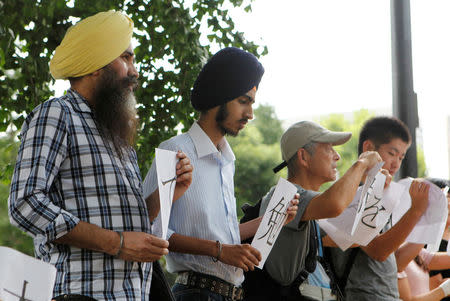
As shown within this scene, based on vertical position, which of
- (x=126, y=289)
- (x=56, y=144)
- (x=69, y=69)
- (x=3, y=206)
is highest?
(x=69, y=69)

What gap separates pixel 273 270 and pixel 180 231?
44cm

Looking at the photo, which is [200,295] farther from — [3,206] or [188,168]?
[3,206]

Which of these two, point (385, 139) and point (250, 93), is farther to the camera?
point (385, 139)

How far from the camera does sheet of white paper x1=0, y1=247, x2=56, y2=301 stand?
4.77 ft

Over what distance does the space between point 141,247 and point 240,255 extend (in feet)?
1.82

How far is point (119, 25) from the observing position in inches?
82.5

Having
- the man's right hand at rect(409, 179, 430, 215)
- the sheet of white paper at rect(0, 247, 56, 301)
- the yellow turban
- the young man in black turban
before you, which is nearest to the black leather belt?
the young man in black turban

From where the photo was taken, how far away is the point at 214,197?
2.44m

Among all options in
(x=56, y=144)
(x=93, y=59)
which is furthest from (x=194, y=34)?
(x=56, y=144)

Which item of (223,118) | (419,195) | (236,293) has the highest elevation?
(223,118)

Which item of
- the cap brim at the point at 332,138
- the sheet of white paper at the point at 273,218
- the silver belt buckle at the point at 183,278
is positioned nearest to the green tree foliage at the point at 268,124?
the cap brim at the point at 332,138

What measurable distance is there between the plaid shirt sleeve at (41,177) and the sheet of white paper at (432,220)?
2.00m

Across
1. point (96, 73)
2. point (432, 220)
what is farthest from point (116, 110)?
point (432, 220)

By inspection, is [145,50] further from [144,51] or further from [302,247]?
[302,247]
